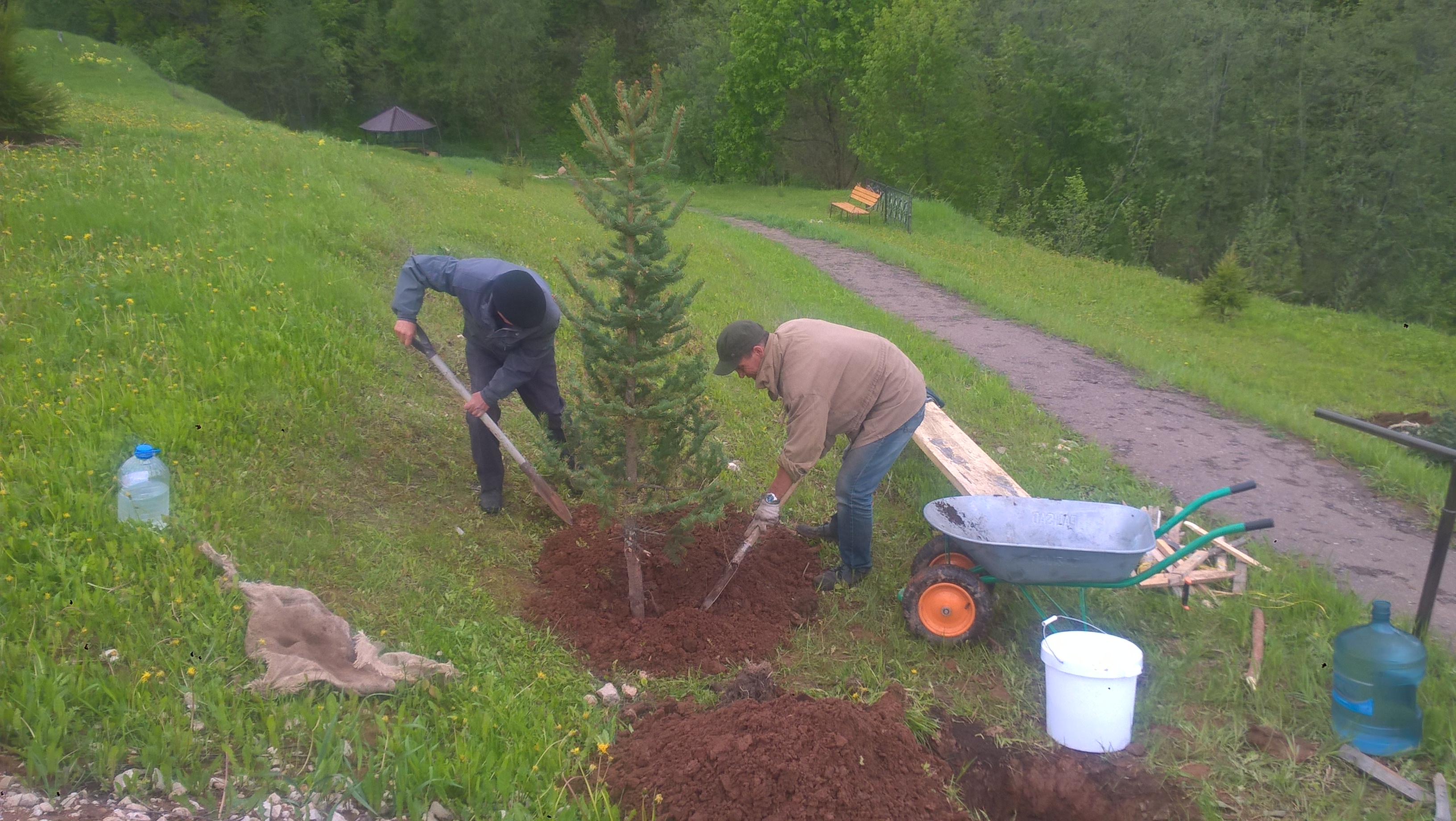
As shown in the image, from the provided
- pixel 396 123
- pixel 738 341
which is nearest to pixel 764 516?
pixel 738 341

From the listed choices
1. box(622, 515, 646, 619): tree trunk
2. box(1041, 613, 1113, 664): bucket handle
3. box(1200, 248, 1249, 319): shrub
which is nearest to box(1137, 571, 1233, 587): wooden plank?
box(1041, 613, 1113, 664): bucket handle

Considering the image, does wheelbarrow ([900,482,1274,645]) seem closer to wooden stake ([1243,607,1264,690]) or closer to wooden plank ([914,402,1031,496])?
wooden plank ([914,402,1031,496])

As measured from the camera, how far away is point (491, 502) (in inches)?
206

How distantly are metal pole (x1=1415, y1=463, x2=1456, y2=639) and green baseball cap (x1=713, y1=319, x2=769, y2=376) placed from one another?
9.21 feet

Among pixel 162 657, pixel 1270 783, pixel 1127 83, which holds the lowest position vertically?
pixel 1270 783

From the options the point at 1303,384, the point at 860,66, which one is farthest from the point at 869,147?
the point at 1303,384

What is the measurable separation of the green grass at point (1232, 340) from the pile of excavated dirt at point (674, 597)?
4.65 metres

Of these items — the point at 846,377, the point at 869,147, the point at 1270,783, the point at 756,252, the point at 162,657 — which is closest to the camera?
the point at 162,657

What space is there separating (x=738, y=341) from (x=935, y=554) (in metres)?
1.60

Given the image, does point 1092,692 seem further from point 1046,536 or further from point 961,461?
point 961,461

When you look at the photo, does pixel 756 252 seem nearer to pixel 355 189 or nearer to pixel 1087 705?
pixel 355 189

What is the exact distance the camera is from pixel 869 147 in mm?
31562

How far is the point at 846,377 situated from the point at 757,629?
1381 millimetres

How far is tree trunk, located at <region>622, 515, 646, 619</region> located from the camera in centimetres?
437
